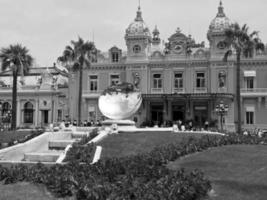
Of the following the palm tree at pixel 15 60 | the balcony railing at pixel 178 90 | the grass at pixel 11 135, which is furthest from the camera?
the balcony railing at pixel 178 90

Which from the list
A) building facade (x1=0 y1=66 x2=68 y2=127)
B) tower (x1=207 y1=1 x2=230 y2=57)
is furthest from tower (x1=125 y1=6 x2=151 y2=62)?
building facade (x1=0 y1=66 x2=68 y2=127)

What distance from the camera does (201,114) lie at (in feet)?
178

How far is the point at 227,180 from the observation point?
560 inches

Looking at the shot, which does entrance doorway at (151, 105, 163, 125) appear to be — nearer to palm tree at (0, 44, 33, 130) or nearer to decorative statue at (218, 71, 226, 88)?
decorative statue at (218, 71, 226, 88)

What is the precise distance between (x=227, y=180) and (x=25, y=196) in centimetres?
637

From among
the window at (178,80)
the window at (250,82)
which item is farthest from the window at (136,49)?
the window at (250,82)

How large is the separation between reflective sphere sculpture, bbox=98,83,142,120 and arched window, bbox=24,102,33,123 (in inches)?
1189

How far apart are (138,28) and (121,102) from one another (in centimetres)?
2345

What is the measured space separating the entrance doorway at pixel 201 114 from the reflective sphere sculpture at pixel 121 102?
65.7 ft

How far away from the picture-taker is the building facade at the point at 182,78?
53.0m

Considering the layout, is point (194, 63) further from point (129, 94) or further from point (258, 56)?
point (129, 94)

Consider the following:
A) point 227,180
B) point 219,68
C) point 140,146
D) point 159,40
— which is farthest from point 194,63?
point 227,180

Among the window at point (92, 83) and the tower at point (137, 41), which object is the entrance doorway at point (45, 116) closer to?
the window at point (92, 83)

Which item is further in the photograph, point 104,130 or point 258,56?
point 258,56
